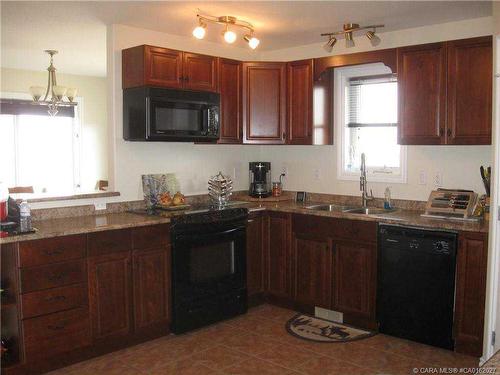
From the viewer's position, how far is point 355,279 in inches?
162

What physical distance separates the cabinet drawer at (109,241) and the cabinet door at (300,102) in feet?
6.26

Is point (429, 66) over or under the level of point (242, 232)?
over

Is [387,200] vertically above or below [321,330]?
above

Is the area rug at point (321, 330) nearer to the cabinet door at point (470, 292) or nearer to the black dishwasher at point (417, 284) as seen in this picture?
the black dishwasher at point (417, 284)

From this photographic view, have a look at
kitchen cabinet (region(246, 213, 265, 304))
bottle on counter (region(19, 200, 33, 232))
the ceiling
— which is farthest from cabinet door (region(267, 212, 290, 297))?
bottle on counter (region(19, 200, 33, 232))

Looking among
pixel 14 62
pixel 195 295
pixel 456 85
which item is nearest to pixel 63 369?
pixel 195 295

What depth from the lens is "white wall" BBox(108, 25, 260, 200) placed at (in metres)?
4.28

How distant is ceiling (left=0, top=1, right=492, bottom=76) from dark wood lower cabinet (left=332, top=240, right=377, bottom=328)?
1.77 meters

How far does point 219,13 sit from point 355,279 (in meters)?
2.30

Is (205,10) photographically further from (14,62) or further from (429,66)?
(14,62)

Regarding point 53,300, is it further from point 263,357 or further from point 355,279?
point 355,279

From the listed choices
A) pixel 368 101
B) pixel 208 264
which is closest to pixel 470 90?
pixel 368 101

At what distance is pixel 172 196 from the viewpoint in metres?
4.58

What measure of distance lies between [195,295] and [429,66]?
251cm
